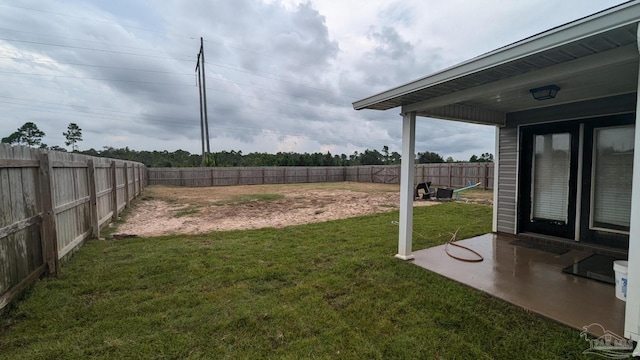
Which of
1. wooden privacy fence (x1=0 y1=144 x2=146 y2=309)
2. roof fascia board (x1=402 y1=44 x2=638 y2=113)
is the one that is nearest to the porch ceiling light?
roof fascia board (x1=402 y1=44 x2=638 y2=113)

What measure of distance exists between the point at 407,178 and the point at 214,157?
23.4 metres

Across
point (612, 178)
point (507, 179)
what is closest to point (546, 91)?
point (612, 178)

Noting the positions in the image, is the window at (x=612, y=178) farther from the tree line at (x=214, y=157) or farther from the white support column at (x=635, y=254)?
the tree line at (x=214, y=157)

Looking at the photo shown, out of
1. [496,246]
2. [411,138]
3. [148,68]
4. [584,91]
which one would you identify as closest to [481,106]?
[584,91]

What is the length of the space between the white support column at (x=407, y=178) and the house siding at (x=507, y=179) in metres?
2.44

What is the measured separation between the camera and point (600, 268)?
10.6 ft

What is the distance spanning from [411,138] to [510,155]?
2540 mm

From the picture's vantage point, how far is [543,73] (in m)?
2.36

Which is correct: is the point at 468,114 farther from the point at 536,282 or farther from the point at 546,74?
the point at 536,282

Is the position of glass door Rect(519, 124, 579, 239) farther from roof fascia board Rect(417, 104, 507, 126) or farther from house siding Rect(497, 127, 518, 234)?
roof fascia board Rect(417, 104, 507, 126)

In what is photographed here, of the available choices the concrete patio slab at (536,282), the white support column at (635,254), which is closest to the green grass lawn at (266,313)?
the concrete patio slab at (536,282)

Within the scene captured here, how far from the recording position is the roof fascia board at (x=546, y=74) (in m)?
1.95

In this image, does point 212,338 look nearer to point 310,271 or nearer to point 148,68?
point 310,271

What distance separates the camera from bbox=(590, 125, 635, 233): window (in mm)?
3562
